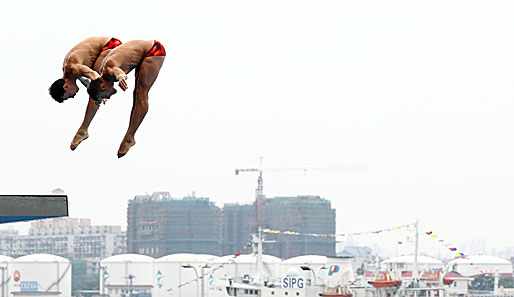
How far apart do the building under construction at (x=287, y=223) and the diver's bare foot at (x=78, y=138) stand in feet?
404

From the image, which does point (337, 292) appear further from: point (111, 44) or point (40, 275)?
→ point (40, 275)

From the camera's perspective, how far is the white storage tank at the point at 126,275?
100 metres

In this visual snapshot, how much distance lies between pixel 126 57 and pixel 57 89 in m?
0.48

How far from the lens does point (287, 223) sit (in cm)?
13075

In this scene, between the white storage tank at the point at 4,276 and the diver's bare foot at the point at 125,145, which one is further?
the white storage tank at the point at 4,276

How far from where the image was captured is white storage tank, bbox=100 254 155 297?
100500 millimetres

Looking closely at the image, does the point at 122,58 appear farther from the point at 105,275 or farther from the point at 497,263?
the point at 497,263

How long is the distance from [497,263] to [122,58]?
356 ft

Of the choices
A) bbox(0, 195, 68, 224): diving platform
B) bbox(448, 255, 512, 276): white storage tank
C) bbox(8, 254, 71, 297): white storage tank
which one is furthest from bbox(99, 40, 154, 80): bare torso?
bbox(448, 255, 512, 276): white storage tank

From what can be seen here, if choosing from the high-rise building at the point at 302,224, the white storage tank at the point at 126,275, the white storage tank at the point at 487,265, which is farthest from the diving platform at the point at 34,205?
the high-rise building at the point at 302,224

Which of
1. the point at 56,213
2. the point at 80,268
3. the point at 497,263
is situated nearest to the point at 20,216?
the point at 56,213

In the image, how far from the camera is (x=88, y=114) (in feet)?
16.6

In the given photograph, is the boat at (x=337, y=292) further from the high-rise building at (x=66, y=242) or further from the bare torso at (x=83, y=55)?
the high-rise building at (x=66, y=242)

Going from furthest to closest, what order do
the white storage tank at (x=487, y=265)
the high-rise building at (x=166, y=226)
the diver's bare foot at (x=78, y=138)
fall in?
the high-rise building at (x=166, y=226) → the white storage tank at (x=487, y=265) → the diver's bare foot at (x=78, y=138)
